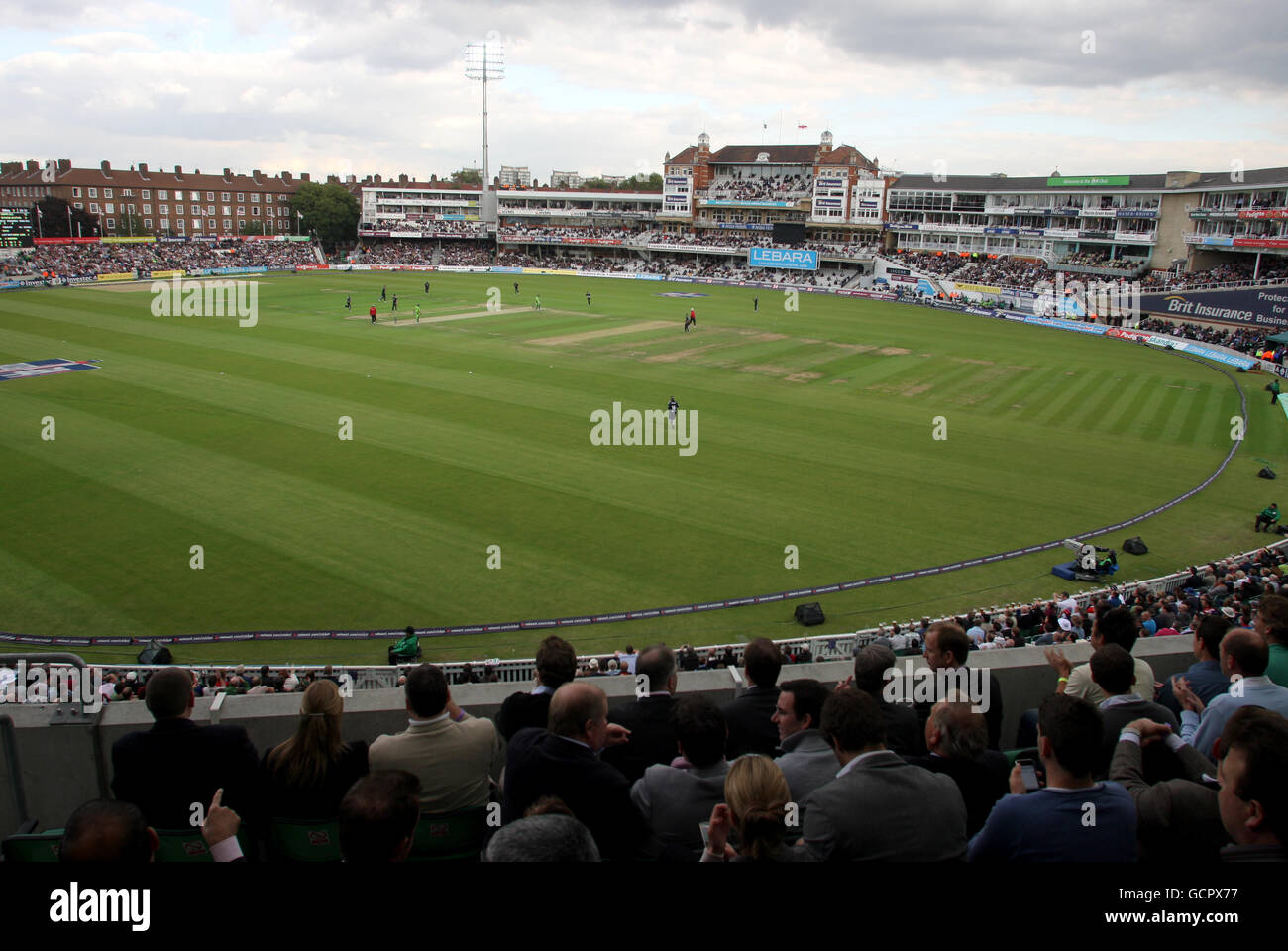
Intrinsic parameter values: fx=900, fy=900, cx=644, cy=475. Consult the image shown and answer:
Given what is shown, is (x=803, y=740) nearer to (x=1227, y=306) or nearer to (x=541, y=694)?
(x=541, y=694)

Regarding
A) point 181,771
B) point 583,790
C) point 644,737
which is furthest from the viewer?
point 644,737

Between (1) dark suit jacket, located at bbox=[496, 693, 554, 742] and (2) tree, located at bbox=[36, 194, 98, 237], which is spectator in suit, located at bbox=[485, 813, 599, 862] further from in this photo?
(2) tree, located at bbox=[36, 194, 98, 237]

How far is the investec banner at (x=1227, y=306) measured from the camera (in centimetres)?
5431

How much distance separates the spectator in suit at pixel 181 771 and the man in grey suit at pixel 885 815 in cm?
307

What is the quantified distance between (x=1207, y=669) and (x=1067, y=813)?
3436 millimetres

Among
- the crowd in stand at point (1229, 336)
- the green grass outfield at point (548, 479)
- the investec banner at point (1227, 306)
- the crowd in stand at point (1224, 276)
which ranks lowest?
the green grass outfield at point (548, 479)

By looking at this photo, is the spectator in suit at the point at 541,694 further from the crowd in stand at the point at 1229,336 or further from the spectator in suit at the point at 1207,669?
the crowd in stand at the point at 1229,336

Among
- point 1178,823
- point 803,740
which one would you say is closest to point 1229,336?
point 1178,823

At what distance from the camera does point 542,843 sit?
127 inches

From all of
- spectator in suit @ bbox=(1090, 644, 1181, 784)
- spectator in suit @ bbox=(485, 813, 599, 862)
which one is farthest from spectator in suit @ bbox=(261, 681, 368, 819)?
spectator in suit @ bbox=(1090, 644, 1181, 784)

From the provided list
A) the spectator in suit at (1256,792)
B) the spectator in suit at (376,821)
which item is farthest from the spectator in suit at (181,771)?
the spectator in suit at (1256,792)

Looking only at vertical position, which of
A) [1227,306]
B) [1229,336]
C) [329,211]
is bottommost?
[1229,336]

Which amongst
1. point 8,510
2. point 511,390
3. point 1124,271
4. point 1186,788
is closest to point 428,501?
point 8,510

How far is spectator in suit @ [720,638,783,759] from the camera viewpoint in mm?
6004
